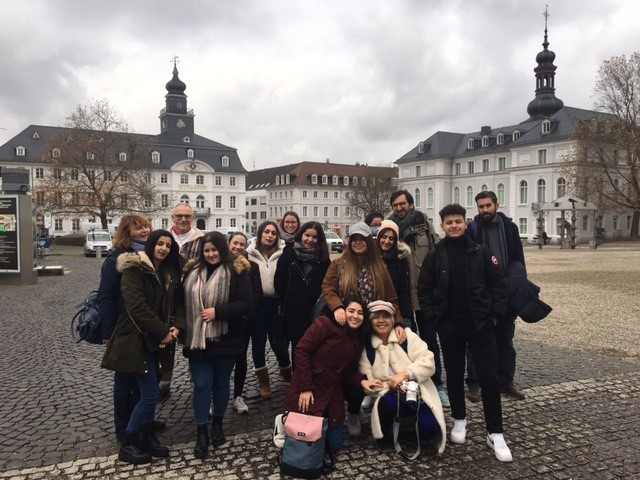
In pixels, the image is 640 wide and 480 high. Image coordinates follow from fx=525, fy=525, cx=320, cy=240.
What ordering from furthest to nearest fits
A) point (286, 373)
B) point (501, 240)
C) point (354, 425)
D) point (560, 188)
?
point (560, 188)
point (286, 373)
point (501, 240)
point (354, 425)

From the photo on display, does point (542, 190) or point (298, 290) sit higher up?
point (542, 190)

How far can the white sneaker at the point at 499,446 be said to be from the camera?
405cm

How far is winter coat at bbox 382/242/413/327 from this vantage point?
483 cm

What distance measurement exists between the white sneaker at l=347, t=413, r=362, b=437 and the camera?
66 centimetres

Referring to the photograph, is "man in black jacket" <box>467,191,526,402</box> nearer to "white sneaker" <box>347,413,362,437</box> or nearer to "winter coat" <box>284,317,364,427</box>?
"white sneaker" <box>347,413,362,437</box>

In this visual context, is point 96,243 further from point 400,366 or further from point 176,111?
point 176,111

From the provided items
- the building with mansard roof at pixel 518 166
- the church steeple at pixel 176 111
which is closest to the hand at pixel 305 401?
the building with mansard roof at pixel 518 166

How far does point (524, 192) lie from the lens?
A: 207 ft

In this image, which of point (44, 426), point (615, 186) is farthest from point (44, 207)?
point (615, 186)

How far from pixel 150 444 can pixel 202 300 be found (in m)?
1.20

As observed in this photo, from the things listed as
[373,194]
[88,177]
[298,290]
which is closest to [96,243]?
[88,177]

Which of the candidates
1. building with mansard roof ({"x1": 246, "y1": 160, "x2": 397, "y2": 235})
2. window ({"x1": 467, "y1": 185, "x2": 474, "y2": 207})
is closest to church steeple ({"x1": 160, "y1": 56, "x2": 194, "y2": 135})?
building with mansard roof ({"x1": 246, "y1": 160, "x2": 397, "y2": 235})

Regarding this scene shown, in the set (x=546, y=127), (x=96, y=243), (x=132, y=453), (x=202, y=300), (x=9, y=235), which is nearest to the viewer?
(x=132, y=453)

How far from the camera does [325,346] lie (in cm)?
414
